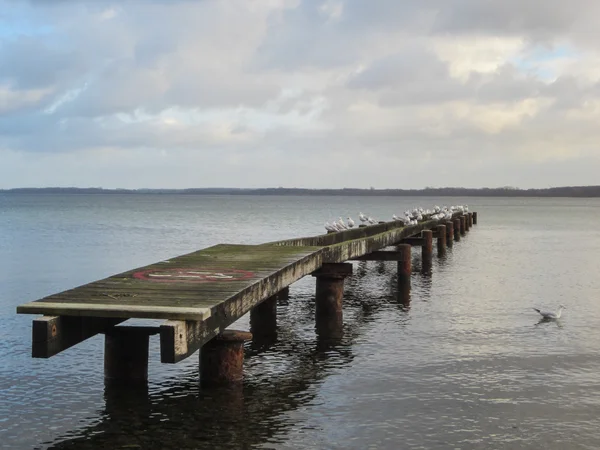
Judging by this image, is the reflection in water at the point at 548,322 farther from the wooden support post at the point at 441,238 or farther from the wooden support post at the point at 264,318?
the wooden support post at the point at 441,238

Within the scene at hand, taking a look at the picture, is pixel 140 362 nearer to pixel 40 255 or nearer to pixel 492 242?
pixel 40 255

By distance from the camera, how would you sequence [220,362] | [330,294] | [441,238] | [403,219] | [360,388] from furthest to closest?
[441,238] < [403,219] < [330,294] < [360,388] < [220,362]

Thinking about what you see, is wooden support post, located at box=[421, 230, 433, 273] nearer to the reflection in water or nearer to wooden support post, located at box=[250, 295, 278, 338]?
the reflection in water

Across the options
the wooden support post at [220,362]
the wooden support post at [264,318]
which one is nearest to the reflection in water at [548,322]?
the wooden support post at [264,318]

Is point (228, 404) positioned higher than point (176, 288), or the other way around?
point (176, 288)

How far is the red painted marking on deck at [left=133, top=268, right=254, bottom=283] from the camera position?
12.4 m

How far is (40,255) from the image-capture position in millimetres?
38344

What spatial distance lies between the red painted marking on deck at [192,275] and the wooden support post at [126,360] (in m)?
1.08

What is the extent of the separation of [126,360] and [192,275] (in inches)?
71.5

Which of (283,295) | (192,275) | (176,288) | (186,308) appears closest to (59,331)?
(186,308)

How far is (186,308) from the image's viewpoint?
32.0ft

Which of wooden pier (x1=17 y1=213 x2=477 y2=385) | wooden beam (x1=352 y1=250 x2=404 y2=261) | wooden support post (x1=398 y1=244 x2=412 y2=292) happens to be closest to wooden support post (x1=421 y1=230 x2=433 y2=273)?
wooden support post (x1=398 y1=244 x2=412 y2=292)

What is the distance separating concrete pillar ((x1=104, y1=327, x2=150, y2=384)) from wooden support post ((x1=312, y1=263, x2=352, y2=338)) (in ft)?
19.9

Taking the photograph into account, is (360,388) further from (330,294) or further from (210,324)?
(330,294)
